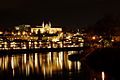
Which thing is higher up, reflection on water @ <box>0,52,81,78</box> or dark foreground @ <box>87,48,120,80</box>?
dark foreground @ <box>87,48,120,80</box>

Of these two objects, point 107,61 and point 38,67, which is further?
point 38,67

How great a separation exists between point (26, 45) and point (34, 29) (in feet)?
116

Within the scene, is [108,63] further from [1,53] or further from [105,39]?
[1,53]

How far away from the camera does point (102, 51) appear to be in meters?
30.2

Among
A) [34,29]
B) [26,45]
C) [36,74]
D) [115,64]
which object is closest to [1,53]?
[26,45]

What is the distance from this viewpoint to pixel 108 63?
2438 centimetres

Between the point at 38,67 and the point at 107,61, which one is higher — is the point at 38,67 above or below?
below

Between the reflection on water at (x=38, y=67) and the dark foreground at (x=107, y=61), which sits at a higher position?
the dark foreground at (x=107, y=61)

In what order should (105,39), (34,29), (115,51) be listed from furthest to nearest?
(34,29) < (105,39) < (115,51)

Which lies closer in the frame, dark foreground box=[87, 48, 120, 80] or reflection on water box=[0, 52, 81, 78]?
dark foreground box=[87, 48, 120, 80]

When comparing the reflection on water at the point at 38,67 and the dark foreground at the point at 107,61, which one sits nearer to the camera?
the dark foreground at the point at 107,61

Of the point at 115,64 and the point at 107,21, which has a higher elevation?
the point at 107,21

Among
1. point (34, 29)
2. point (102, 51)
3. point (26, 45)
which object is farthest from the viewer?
point (34, 29)

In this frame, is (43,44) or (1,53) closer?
(1,53)
